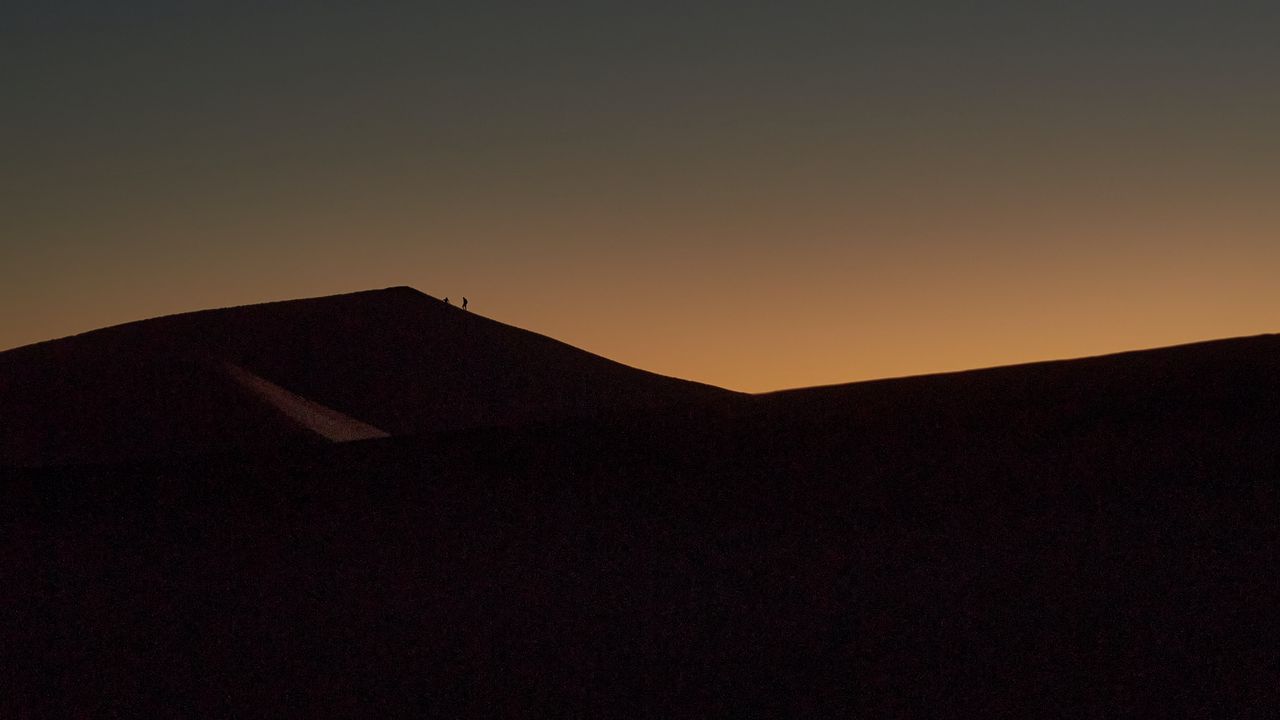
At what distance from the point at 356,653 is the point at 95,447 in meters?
22.0

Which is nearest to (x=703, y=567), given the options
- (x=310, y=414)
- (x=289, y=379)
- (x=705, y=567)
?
(x=705, y=567)

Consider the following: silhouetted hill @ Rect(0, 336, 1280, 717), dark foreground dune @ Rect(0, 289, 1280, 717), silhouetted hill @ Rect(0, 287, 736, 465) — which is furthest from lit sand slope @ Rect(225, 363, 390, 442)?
silhouetted hill @ Rect(0, 336, 1280, 717)

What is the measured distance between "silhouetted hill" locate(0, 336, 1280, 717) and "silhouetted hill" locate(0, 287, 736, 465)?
35.1 feet

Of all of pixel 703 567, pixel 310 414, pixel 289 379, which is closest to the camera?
pixel 703 567

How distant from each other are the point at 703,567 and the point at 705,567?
0.02 metres

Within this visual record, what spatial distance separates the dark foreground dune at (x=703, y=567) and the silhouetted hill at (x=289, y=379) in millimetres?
10596

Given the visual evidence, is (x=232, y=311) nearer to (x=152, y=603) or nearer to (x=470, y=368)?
(x=470, y=368)

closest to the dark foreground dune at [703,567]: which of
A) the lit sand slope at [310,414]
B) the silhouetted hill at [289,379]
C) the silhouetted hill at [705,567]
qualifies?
the silhouetted hill at [705,567]

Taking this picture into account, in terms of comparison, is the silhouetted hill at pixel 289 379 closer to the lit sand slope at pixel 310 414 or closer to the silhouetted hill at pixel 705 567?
the lit sand slope at pixel 310 414

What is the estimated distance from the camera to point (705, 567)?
9.41 meters

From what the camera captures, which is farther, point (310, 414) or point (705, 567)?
point (310, 414)

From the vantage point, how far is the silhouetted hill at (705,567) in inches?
296

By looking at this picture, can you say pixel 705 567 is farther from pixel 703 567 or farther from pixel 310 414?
pixel 310 414

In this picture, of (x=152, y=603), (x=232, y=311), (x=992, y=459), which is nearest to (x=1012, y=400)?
(x=992, y=459)
